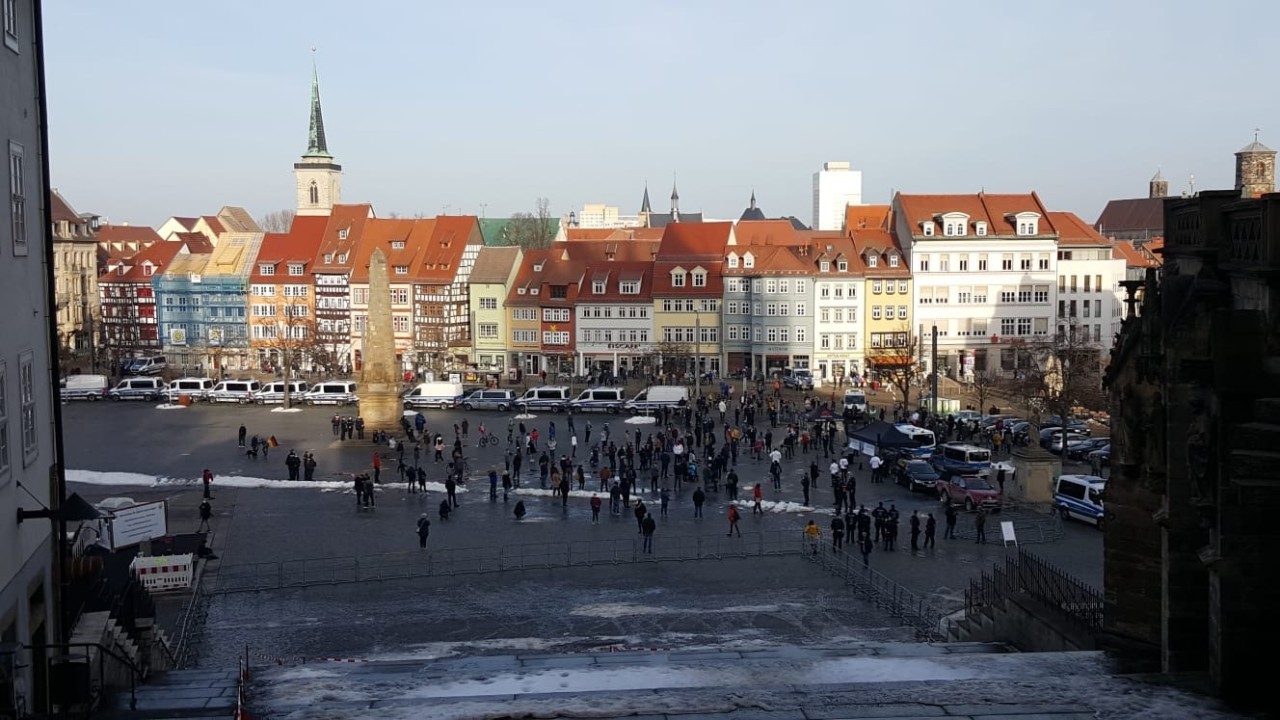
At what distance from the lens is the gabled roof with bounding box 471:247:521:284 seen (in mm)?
78062

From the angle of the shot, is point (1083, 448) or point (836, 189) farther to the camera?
point (836, 189)

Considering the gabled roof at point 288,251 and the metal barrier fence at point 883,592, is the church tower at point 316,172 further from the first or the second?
the metal barrier fence at point 883,592

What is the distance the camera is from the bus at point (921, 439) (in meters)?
41.8

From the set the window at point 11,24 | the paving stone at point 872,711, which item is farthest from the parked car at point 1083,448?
the window at point 11,24

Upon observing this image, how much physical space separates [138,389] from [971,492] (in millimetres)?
49519

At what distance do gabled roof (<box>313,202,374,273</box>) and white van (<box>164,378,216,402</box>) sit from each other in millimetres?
17896

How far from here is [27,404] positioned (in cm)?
1347

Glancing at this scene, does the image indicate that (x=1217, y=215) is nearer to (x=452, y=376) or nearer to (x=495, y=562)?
(x=495, y=562)

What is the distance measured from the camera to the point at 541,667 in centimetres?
1474

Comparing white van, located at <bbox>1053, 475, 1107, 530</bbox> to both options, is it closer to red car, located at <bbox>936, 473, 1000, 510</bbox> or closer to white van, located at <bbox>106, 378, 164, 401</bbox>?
red car, located at <bbox>936, 473, 1000, 510</bbox>

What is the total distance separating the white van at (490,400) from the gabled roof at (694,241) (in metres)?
17.8

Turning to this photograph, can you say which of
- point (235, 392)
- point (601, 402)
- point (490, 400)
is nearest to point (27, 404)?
point (601, 402)

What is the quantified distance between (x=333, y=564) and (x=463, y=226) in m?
59.0

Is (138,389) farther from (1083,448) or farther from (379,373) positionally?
(1083,448)
